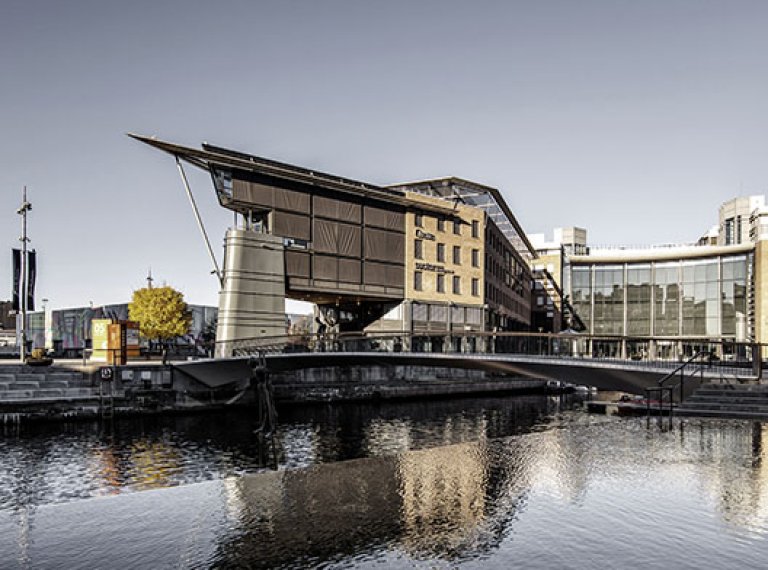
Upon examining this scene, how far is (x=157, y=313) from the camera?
75688 mm

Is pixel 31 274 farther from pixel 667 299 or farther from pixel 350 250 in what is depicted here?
pixel 667 299

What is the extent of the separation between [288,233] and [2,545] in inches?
1779

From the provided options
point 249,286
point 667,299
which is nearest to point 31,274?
point 249,286

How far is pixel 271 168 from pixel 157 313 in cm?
3245

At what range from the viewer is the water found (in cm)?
932

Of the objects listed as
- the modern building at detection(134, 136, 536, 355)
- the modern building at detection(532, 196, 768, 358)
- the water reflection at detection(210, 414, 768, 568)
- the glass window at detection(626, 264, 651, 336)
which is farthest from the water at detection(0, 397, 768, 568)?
the glass window at detection(626, 264, 651, 336)

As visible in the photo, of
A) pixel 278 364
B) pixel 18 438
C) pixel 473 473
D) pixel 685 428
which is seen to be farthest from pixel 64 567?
pixel 278 364

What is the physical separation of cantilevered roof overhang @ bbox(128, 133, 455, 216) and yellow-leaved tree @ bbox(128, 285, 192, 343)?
29727mm

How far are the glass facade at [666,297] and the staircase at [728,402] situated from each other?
5992cm

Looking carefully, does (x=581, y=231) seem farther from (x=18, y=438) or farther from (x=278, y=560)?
(x=278, y=560)

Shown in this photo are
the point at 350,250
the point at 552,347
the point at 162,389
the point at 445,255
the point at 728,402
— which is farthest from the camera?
the point at 445,255

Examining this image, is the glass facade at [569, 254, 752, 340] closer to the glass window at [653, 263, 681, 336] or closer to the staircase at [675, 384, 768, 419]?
the glass window at [653, 263, 681, 336]

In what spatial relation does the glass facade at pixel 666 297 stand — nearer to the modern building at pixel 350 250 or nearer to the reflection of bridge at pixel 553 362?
the modern building at pixel 350 250

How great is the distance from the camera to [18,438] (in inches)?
1249
